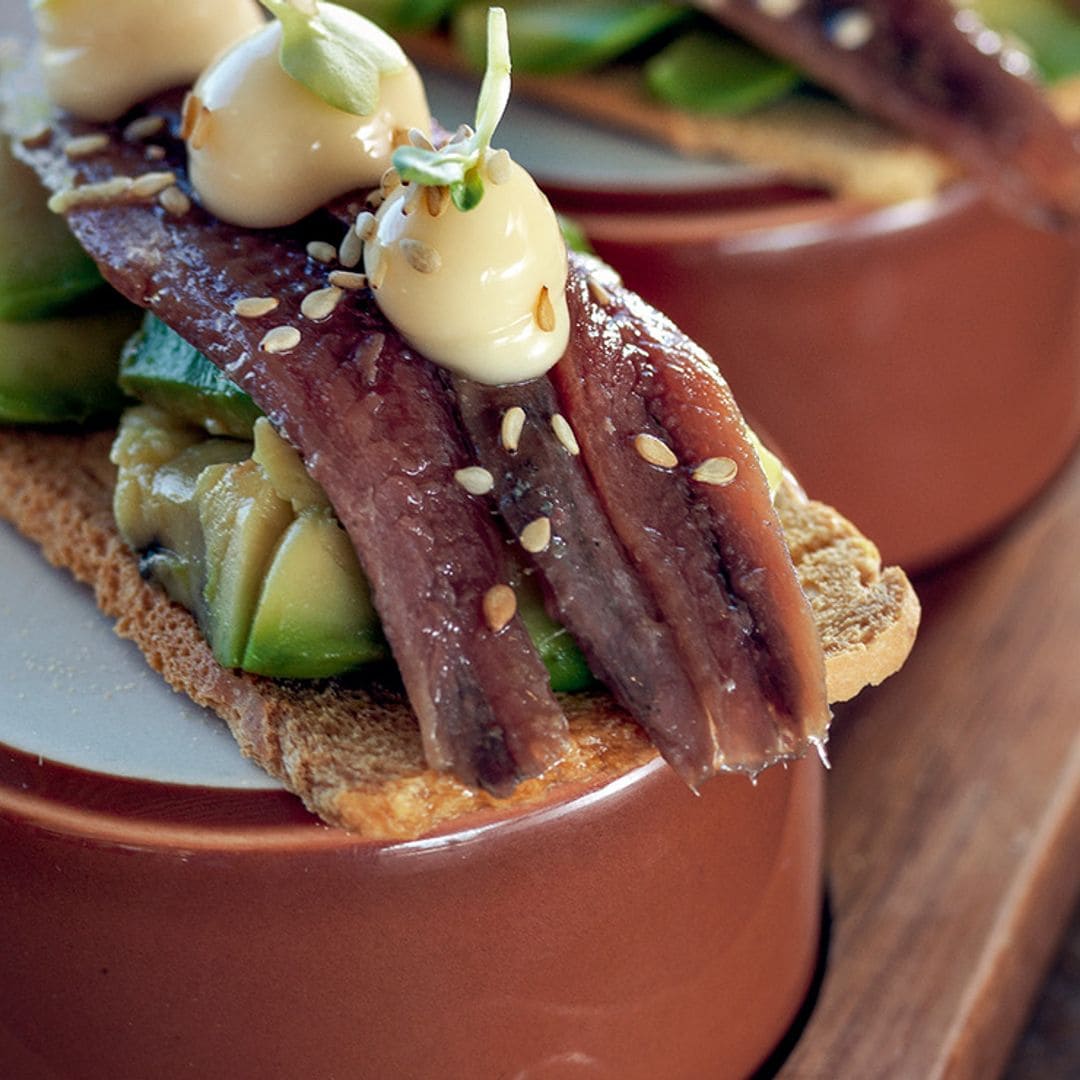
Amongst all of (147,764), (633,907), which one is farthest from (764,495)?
(147,764)

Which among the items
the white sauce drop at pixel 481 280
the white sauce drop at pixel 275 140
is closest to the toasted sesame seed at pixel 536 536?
the white sauce drop at pixel 481 280

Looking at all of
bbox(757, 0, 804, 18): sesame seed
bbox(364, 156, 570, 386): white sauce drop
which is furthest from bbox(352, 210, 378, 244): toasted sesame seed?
bbox(757, 0, 804, 18): sesame seed

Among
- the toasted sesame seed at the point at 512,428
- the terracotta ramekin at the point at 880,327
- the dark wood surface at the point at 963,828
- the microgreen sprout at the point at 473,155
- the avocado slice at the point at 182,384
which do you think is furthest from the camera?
the terracotta ramekin at the point at 880,327

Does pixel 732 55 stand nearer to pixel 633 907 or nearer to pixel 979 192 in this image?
pixel 979 192

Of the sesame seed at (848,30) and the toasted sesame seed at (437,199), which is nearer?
the toasted sesame seed at (437,199)

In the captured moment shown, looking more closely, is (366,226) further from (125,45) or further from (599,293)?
(125,45)

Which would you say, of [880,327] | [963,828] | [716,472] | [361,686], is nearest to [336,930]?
[361,686]

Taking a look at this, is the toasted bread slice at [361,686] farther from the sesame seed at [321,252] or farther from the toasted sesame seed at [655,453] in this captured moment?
the sesame seed at [321,252]

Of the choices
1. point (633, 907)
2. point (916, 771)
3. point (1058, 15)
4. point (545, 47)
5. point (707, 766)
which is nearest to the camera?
point (707, 766)

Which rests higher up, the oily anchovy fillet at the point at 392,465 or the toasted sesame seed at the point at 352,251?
the toasted sesame seed at the point at 352,251
